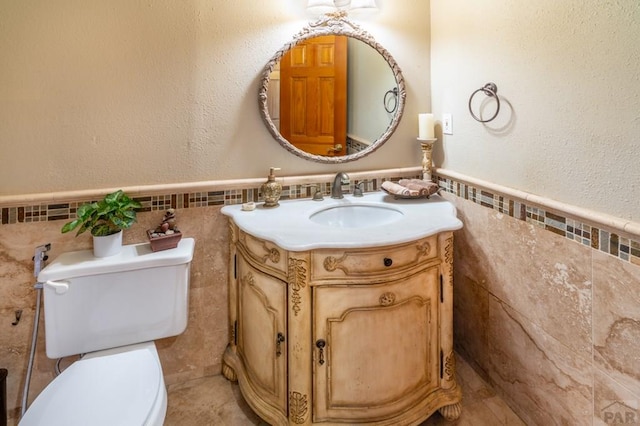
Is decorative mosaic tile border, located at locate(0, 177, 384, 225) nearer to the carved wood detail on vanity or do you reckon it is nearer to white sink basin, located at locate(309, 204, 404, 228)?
white sink basin, located at locate(309, 204, 404, 228)

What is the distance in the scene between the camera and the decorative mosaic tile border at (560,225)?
3.52ft

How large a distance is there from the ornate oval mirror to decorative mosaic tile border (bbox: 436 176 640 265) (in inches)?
20.1

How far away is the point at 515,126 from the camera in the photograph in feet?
4.70

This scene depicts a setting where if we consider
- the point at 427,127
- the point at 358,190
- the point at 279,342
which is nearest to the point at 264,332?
the point at 279,342

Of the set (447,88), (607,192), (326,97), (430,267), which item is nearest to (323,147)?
(326,97)

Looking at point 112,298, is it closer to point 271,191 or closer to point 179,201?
point 179,201

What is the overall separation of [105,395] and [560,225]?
1.51 meters

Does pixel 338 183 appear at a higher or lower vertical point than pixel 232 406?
higher

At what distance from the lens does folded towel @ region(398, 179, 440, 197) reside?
68.5 inches

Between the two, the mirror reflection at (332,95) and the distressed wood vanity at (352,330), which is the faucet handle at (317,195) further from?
the distressed wood vanity at (352,330)

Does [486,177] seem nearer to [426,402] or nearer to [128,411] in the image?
[426,402]

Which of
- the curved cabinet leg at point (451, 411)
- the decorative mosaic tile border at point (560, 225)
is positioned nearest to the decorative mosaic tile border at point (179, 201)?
the decorative mosaic tile border at point (560, 225)

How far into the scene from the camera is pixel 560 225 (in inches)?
50.1

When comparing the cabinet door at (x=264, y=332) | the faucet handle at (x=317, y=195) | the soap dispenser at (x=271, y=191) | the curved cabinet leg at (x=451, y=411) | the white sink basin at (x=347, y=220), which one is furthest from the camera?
the faucet handle at (x=317, y=195)
